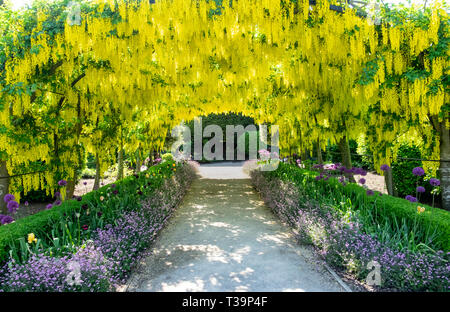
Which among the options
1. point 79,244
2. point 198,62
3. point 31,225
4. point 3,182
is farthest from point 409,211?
point 3,182

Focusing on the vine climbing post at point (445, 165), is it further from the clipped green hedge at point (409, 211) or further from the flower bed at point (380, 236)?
the flower bed at point (380, 236)

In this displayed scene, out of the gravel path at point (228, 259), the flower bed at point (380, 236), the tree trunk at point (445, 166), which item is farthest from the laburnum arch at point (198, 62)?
the gravel path at point (228, 259)

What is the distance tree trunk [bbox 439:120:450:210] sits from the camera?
501 centimetres

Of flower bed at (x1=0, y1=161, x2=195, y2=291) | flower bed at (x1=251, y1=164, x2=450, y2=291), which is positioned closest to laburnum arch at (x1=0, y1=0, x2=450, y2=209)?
flower bed at (x1=0, y1=161, x2=195, y2=291)

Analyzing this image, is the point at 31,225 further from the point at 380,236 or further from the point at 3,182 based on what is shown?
the point at 380,236

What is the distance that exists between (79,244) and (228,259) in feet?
5.89

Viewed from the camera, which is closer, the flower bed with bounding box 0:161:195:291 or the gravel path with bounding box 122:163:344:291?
the flower bed with bounding box 0:161:195:291

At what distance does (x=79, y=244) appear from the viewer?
3.27 meters

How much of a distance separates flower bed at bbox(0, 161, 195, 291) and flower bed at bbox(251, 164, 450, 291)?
2.42m

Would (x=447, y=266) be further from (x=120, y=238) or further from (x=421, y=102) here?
(x=120, y=238)

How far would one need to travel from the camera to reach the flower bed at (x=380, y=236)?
8.77 ft

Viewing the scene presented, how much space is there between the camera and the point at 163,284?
10.2 feet

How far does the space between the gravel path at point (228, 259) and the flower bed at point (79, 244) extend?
314mm

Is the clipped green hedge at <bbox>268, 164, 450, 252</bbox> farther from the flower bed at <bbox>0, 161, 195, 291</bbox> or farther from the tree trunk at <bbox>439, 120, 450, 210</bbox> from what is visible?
the flower bed at <bbox>0, 161, 195, 291</bbox>
